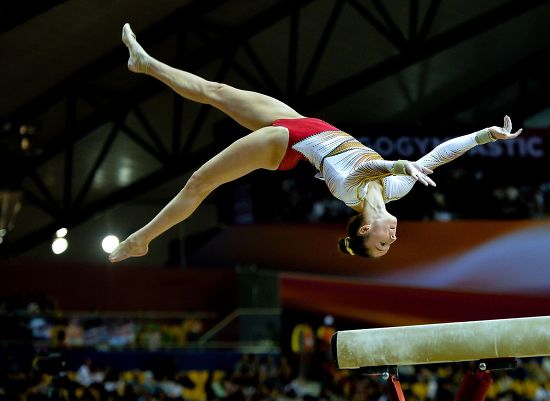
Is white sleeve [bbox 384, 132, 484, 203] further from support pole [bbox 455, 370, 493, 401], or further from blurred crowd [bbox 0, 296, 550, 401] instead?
blurred crowd [bbox 0, 296, 550, 401]

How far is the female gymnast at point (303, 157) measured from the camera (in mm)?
5246

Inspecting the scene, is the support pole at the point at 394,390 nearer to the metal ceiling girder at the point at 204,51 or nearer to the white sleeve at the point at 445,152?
the white sleeve at the point at 445,152

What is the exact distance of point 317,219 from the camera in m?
12.6

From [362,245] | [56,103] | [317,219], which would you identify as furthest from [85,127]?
[362,245]

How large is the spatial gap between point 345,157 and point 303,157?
1.24 ft

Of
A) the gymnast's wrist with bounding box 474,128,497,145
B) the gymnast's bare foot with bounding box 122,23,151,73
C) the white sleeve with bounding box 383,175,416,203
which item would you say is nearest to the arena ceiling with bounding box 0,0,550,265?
the gymnast's bare foot with bounding box 122,23,151,73

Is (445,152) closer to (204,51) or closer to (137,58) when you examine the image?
(137,58)

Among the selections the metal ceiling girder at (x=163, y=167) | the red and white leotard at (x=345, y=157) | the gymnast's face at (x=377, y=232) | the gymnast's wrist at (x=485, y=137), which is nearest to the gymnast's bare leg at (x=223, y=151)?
the red and white leotard at (x=345, y=157)

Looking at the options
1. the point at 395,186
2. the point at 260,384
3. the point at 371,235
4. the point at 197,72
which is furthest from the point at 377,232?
the point at 197,72

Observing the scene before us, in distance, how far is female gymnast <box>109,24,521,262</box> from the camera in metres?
5.25

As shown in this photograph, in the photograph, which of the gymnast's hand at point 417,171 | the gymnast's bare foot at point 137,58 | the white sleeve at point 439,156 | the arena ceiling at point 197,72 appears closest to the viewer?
the gymnast's hand at point 417,171

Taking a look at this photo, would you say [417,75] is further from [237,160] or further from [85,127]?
[237,160]

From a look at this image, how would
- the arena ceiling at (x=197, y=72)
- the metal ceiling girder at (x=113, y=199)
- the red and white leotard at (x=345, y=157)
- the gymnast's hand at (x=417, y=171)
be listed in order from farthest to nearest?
the metal ceiling girder at (x=113, y=199) < the arena ceiling at (x=197, y=72) < the red and white leotard at (x=345, y=157) < the gymnast's hand at (x=417, y=171)

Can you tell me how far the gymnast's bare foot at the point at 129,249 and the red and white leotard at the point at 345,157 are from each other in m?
1.08
